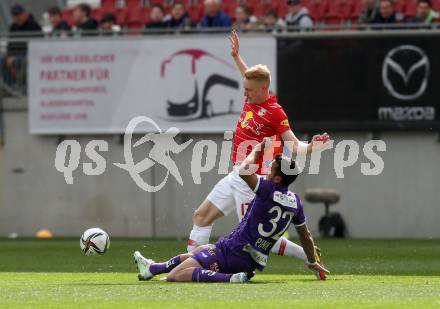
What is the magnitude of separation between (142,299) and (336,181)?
15.7m

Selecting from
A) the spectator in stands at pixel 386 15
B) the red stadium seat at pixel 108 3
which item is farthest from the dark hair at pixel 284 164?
the red stadium seat at pixel 108 3

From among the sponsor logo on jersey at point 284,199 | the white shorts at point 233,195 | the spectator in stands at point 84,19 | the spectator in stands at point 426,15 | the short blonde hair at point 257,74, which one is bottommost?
the white shorts at point 233,195

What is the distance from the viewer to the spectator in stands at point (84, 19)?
27.6 metres

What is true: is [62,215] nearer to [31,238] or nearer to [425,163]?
[31,238]

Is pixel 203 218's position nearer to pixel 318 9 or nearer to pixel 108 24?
pixel 108 24

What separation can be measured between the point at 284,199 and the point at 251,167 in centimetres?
47

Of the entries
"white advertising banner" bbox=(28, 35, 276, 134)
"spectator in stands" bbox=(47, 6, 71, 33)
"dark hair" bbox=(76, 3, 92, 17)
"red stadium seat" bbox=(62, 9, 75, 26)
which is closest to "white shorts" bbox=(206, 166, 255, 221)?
"white advertising banner" bbox=(28, 35, 276, 134)

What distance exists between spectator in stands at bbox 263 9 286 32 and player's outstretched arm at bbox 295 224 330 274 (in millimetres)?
13377

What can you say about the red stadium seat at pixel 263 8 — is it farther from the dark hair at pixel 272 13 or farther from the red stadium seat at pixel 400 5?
the red stadium seat at pixel 400 5

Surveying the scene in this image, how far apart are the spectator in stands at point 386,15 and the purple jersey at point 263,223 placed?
13556 mm

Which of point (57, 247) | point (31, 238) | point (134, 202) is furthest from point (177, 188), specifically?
point (57, 247)

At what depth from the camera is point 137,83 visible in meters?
27.1

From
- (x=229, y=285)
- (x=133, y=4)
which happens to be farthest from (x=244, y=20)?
(x=229, y=285)

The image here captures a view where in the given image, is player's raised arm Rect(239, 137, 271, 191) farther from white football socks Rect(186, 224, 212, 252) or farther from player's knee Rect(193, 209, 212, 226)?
white football socks Rect(186, 224, 212, 252)
